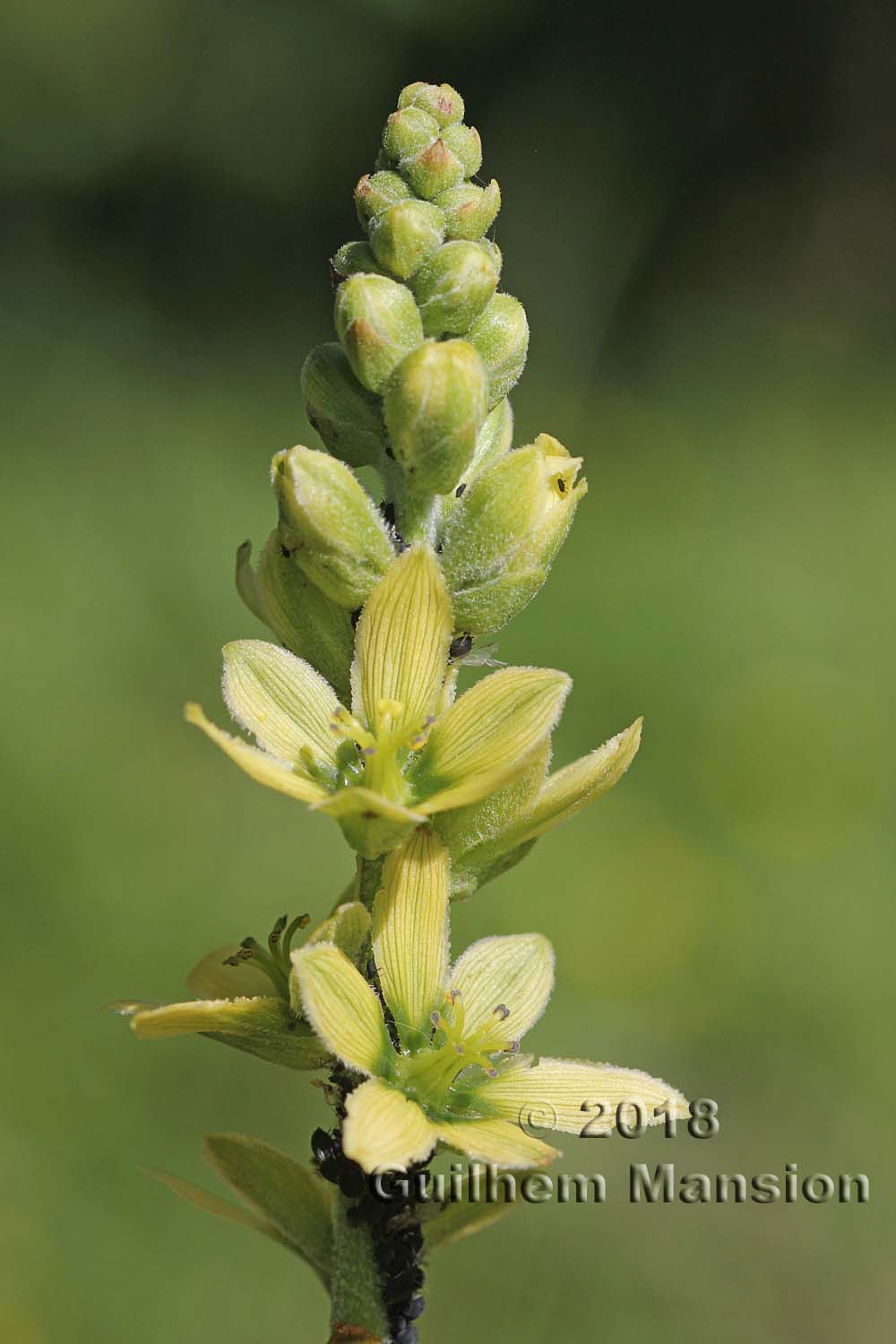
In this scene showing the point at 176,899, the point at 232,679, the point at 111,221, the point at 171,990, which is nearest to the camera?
the point at 232,679

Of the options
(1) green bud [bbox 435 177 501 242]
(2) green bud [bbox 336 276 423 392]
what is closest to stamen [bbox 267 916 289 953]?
(2) green bud [bbox 336 276 423 392]

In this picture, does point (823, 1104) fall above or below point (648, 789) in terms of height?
below

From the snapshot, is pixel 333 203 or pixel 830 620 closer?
pixel 830 620

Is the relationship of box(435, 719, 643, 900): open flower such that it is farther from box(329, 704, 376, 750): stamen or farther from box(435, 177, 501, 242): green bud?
box(435, 177, 501, 242): green bud

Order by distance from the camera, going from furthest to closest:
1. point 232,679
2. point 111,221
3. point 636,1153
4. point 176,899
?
point 111,221, point 176,899, point 636,1153, point 232,679

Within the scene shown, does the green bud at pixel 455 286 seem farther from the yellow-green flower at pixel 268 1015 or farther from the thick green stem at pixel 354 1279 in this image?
the thick green stem at pixel 354 1279

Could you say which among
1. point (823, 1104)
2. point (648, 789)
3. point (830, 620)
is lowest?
point (823, 1104)

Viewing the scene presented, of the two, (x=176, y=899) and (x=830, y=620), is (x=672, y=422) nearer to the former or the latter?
(x=830, y=620)

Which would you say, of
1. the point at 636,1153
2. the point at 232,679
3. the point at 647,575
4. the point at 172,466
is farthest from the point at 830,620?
the point at 232,679
